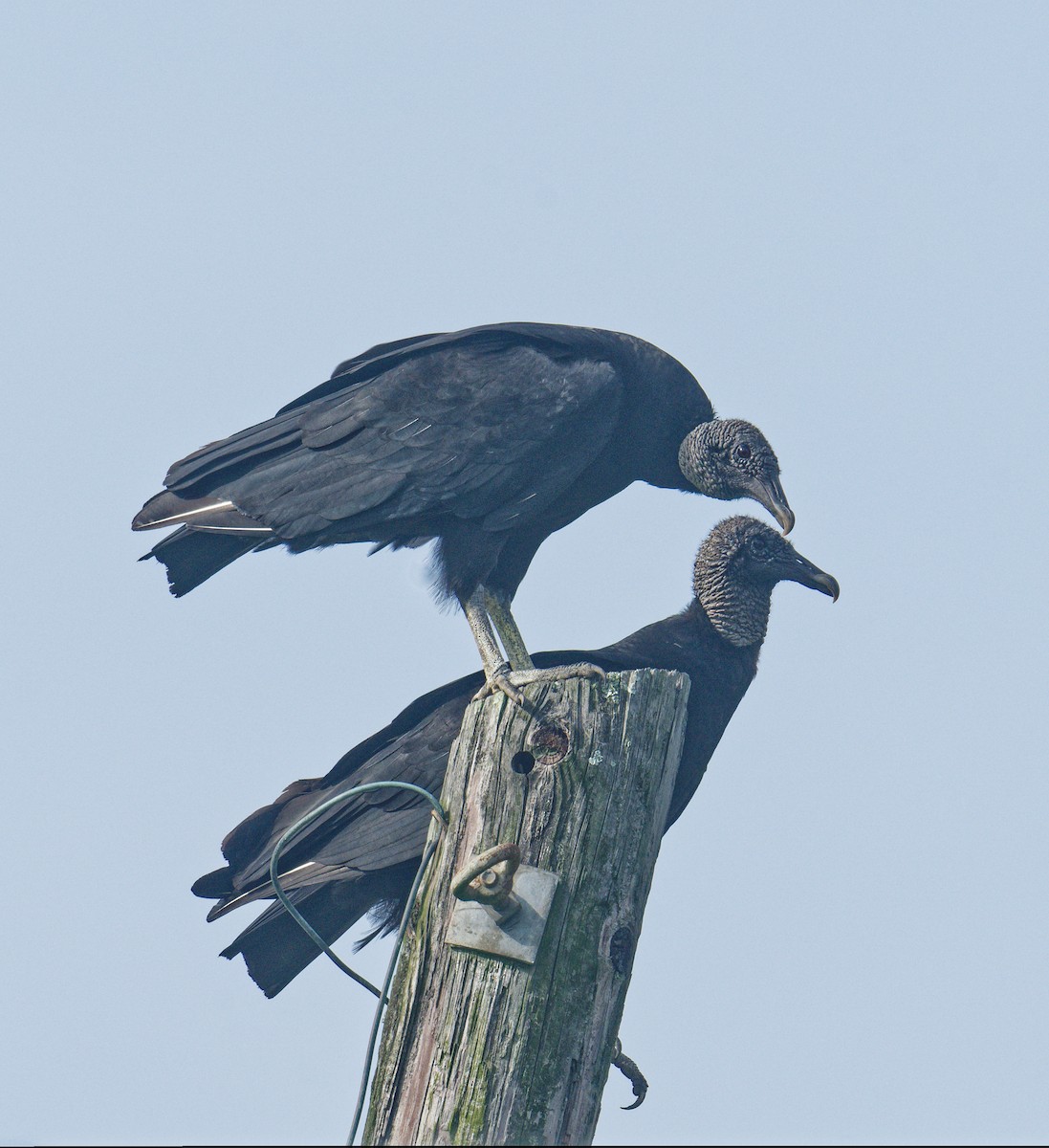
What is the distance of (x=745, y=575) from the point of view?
418 centimetres

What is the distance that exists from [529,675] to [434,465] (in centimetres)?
79

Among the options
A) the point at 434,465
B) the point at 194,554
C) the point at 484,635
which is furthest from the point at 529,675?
the point at 194,554

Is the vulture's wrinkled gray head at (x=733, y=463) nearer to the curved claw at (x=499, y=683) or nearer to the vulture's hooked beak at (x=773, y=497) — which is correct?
the vulture's hooked beak at (x=773, y=497)

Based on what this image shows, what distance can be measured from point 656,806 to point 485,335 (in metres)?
1.78

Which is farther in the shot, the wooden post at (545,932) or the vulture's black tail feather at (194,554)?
the vulture's black tail feather at (194,554)

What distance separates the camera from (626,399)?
407 cm

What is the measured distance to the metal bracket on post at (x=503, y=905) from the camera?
2.36m

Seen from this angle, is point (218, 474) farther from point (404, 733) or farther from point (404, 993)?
point (404, 993)

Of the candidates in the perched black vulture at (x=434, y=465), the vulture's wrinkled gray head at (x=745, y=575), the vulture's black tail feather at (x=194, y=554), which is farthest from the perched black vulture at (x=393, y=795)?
the vulture's black tail feather at (x=194, y=554)

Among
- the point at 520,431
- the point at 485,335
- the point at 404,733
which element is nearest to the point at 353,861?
the point at 404,733

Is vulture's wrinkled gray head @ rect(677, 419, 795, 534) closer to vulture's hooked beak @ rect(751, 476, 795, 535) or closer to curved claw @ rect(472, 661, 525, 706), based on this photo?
vulture's hooked beak @ rect(751, 476, 795, 535)

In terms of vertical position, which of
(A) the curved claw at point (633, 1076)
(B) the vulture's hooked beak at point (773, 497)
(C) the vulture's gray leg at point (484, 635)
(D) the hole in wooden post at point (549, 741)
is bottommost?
(A) the curved claw at point (633, 1076)

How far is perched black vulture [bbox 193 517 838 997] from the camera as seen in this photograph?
3.40 meters

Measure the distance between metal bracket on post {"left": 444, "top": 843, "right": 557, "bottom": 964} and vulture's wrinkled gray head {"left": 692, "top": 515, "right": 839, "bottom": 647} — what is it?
5.74 ft
